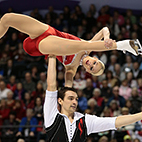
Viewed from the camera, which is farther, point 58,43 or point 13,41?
point 13,41

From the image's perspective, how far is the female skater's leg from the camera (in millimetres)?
3965

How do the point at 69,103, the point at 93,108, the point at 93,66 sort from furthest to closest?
1. the point at 93,108
2. the point at 93,66
3. the point at 69,103

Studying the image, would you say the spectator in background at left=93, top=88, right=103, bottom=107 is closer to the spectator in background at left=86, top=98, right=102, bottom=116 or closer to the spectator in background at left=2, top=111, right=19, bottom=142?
the spectator in background at left=86, top=98, right=102, bottom=116

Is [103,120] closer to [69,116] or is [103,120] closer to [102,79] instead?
[69,116]

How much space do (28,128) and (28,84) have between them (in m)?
1.54

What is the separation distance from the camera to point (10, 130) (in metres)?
7.73

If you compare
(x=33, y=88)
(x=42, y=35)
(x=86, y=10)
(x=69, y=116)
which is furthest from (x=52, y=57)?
(x=86, y=10)

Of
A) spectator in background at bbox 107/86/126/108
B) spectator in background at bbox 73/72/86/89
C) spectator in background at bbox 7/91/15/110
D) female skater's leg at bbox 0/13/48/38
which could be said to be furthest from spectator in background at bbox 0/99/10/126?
female skater's leg at bbox 0/13/48/38

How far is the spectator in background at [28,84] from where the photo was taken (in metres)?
8.66

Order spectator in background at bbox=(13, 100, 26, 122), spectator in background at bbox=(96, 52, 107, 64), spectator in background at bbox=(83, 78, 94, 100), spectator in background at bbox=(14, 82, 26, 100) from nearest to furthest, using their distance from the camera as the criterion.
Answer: spectator in background at bbox=(13, 100, 26, 122) < spectator in background at bbox=(83, 78, 94, 100) < spectator in background at bbox=(14, 82, 26, 100) < spectator in background at bbox=(96, 52, 107, 64)

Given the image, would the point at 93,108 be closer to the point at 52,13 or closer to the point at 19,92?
the point at 19,92

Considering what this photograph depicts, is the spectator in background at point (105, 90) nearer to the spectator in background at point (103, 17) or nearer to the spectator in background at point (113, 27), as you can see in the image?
the spectator in background at point (113, 27)

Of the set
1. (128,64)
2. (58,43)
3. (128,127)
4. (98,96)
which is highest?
(58,43)

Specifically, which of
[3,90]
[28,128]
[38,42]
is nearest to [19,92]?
[3,90]
